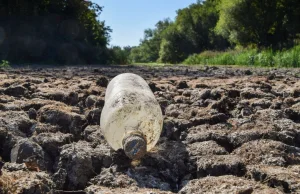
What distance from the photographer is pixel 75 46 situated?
62.1 feet

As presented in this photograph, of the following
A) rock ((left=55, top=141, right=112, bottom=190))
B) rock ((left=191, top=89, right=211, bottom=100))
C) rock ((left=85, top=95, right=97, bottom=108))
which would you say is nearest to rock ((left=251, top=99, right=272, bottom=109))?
rock ((left=191, top=89, right=211, bottom=100))

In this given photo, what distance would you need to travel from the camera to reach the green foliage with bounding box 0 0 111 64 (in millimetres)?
17438

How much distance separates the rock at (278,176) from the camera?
206cm

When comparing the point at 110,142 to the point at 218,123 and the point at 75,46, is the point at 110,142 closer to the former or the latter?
the point at 218,123

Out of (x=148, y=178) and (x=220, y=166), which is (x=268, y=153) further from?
(x=148, y=178)

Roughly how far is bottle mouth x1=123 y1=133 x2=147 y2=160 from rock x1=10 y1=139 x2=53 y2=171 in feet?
1.51

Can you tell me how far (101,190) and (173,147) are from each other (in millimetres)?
875

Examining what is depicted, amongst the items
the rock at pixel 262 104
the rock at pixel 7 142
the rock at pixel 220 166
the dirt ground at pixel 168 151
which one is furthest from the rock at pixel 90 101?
the rock at pixel 220 166

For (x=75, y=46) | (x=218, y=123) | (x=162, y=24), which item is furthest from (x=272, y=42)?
(x=162, y=24)

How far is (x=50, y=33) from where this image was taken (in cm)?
1894

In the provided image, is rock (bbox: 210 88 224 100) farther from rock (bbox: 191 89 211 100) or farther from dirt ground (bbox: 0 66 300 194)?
dirt ground (bbox: 0 66 300 194)

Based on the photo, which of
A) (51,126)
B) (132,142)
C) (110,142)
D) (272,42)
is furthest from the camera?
(272,42)

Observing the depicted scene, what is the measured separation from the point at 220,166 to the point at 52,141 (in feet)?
3.52

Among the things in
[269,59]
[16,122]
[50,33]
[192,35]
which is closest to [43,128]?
[16,122]
